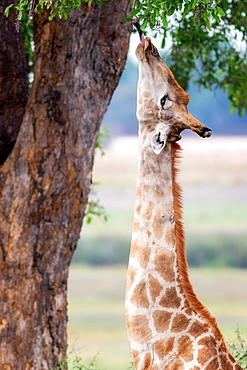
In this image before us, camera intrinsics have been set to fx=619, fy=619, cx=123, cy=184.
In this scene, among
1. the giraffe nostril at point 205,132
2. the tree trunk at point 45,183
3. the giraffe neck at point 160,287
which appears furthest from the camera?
the tree trunk at point 45,183

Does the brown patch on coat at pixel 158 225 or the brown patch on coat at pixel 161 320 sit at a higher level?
the brown patch on coat at pixel 158 225

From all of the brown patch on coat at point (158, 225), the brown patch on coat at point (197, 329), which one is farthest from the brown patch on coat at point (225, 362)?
the brown patch on coat at point (158, 225)

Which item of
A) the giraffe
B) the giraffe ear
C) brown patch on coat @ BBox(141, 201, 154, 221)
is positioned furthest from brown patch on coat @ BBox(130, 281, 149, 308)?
the giraffe ear

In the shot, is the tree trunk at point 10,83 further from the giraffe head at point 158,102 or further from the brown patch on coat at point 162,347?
the brown patch on coat at point 162,347

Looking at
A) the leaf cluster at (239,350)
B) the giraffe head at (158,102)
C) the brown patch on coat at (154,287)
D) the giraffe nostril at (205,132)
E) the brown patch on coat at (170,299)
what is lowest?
the leaf cluster at (239,350)

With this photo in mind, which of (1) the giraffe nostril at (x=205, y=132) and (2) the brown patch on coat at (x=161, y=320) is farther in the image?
(2) the brown patch on coat at (x=161, y=320)

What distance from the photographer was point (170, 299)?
11.3 feet

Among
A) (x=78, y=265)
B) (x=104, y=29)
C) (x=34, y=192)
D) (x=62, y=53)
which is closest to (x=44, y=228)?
(x=34, y=192)

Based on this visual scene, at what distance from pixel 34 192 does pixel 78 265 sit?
22897 mm

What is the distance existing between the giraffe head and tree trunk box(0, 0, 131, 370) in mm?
2260

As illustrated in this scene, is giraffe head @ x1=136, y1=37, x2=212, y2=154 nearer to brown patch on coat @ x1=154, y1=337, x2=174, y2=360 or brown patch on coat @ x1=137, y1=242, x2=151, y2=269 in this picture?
brown patch on coat @ x1=137, y1=242, x2=151, y2=269

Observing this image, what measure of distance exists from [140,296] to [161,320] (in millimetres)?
178

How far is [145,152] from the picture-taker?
3.45 m

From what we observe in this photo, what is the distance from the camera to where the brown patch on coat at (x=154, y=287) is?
11.2 ft
